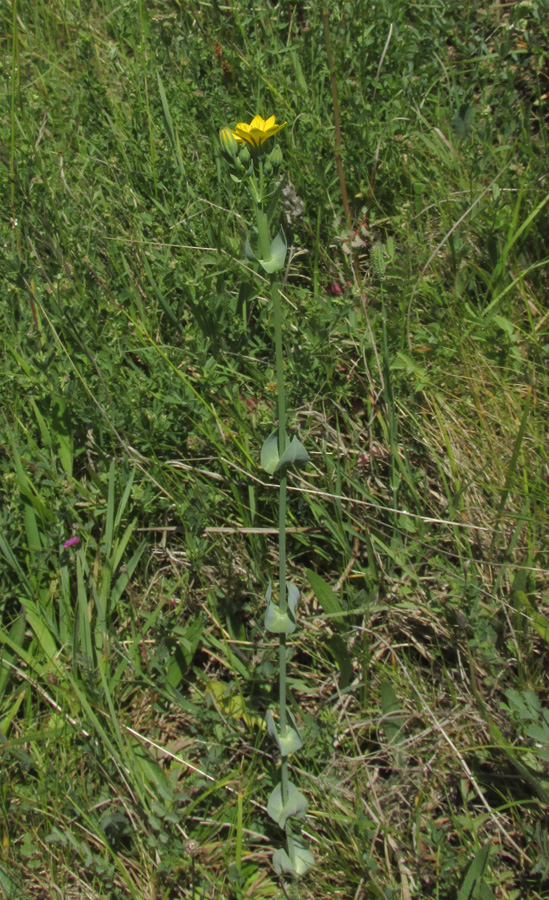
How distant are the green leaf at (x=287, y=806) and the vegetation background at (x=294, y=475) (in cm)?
12

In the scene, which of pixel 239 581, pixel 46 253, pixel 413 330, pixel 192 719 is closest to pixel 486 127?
pixel 413 330

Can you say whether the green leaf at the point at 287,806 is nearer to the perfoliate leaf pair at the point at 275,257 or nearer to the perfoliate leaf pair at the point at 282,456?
the perfoliate leaf pair at the point at 282,456

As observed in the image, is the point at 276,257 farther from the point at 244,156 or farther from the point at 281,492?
the point at 281,492

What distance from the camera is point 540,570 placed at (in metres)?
1.87

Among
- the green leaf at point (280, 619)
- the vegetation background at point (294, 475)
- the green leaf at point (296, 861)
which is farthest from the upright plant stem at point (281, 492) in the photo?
the vegetation background at point (294, 475)

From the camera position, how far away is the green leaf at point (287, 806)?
168cm

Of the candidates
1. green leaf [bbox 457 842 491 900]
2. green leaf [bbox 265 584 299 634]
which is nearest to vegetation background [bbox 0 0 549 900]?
green leaf [bbox 457 842 491 900]

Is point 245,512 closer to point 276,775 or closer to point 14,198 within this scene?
point 276,775

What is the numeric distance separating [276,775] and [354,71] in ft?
8.74

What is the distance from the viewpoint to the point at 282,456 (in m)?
1.39

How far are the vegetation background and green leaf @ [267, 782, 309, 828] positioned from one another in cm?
12

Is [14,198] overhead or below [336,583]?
overhead

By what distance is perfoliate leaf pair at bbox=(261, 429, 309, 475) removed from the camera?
1.37 meters

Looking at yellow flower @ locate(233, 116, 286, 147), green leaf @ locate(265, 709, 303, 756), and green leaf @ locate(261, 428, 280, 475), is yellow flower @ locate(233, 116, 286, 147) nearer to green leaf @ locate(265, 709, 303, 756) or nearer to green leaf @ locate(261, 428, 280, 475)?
green leaf @ locate(261, 428, 280, 475)
